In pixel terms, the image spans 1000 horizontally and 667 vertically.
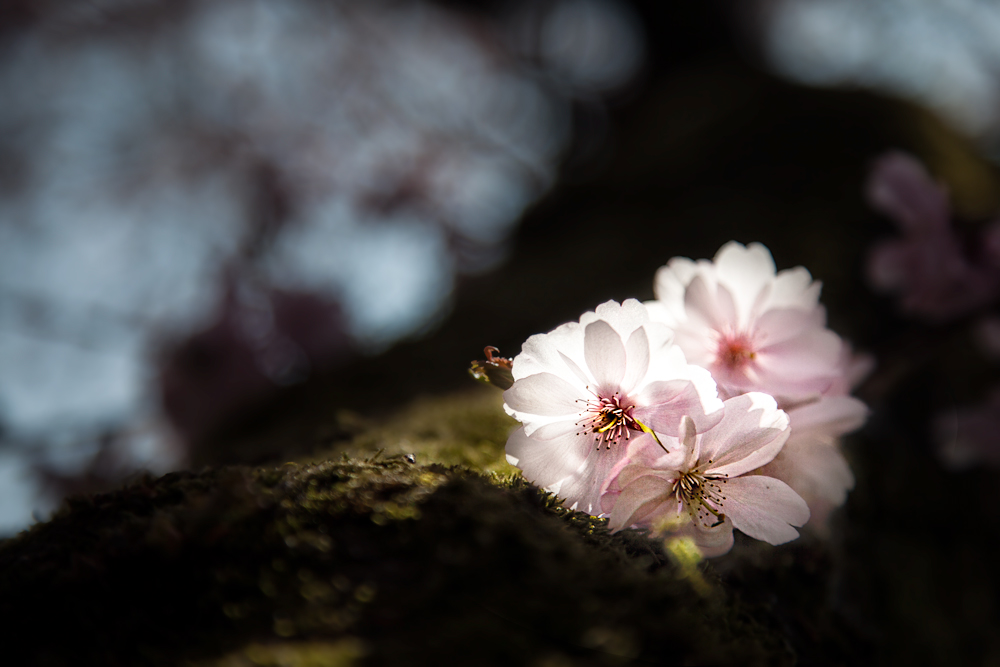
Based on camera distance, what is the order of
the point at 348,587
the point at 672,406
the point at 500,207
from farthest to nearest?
1. the point at 500,207
2. the point at 672,406
3. the point at 348,587

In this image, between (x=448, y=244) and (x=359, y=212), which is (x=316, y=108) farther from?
(x=448, y=244)

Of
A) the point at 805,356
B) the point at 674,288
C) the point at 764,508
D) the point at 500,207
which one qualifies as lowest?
the point at 764,508

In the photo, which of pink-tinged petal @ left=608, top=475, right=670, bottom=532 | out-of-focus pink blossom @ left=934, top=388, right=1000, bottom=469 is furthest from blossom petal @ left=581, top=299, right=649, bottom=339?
out-of-focus pink blossom @ left=934, top=388, right=1000, bottom=469

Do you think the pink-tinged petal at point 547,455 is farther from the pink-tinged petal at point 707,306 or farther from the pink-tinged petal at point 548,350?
the pink-tinged petal at point 707,306

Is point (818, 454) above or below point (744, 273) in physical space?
below

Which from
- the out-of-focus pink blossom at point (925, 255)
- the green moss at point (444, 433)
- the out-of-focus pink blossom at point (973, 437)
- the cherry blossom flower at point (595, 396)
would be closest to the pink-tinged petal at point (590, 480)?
the cherry blossom flower at point (595, 396)

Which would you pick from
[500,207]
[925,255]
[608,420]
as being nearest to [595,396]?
[608,420]

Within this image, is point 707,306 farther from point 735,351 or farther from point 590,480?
point 590,480
